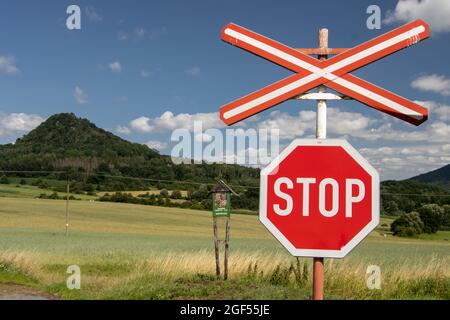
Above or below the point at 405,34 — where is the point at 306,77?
below

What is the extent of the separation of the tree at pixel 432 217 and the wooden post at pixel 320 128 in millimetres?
66583

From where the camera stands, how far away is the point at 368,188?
9.91ft

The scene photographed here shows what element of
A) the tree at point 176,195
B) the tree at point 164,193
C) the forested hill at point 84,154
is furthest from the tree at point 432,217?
the tree at point 164,193

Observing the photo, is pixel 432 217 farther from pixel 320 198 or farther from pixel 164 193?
pixel 320 198

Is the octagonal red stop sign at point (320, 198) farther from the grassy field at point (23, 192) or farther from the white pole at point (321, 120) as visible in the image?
the grassy field at point (23, 192)

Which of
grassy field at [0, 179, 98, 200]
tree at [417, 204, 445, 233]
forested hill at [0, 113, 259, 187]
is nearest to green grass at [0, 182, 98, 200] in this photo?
grassy field at [0, 179, 98, 200]

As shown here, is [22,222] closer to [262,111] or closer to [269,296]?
[269,296]

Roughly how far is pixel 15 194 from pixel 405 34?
3405 inches

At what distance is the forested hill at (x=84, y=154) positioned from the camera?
260ft

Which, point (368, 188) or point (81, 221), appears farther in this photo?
point (81, 221)

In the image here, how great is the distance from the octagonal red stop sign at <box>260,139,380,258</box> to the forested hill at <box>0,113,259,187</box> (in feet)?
197

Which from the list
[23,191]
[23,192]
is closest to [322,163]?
[23,192]
